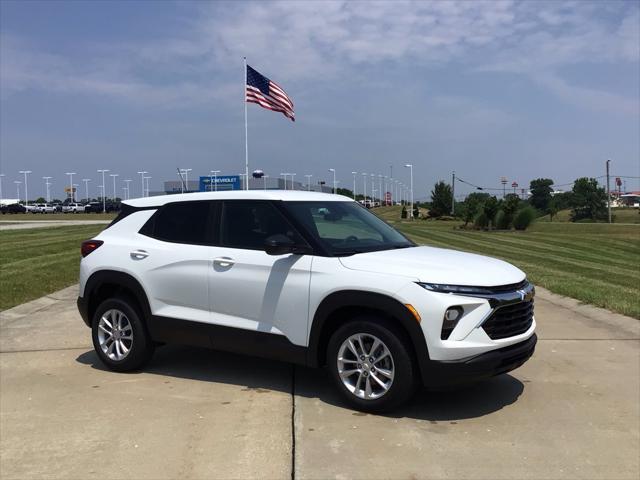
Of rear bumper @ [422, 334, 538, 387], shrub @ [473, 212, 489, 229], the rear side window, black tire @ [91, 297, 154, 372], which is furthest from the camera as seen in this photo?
shrub @ [473, 212, 489, 229]

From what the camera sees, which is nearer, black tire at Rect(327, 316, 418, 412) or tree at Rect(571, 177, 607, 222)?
black tire at Rect(327, 316, 418, 412)

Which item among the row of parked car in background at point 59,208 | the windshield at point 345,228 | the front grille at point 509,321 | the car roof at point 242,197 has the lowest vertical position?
the front grille at point 509,321

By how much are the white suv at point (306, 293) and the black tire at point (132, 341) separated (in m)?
0.01

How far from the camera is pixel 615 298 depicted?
30.9 ft

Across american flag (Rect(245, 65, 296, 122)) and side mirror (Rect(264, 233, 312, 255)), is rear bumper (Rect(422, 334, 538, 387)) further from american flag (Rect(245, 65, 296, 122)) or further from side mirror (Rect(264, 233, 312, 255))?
american flag (Rect(245, 65, 296, 122))

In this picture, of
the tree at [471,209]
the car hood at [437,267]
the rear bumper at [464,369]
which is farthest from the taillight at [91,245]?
the tree at [471,209]

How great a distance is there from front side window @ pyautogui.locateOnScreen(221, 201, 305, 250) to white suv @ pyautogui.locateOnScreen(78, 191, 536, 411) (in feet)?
0.03

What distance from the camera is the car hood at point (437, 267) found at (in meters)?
4.45

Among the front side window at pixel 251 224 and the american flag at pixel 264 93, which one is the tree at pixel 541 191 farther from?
the front side window at pixel 251 224

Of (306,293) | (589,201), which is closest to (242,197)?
(306,293)

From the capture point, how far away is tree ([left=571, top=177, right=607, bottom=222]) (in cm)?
8709

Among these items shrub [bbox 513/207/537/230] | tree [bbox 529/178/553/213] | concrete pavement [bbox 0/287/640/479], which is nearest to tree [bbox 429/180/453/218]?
shrub [bbox 513/207/537/230]

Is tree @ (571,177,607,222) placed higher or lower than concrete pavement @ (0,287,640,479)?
higher

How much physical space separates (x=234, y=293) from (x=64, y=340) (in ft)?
10.1
